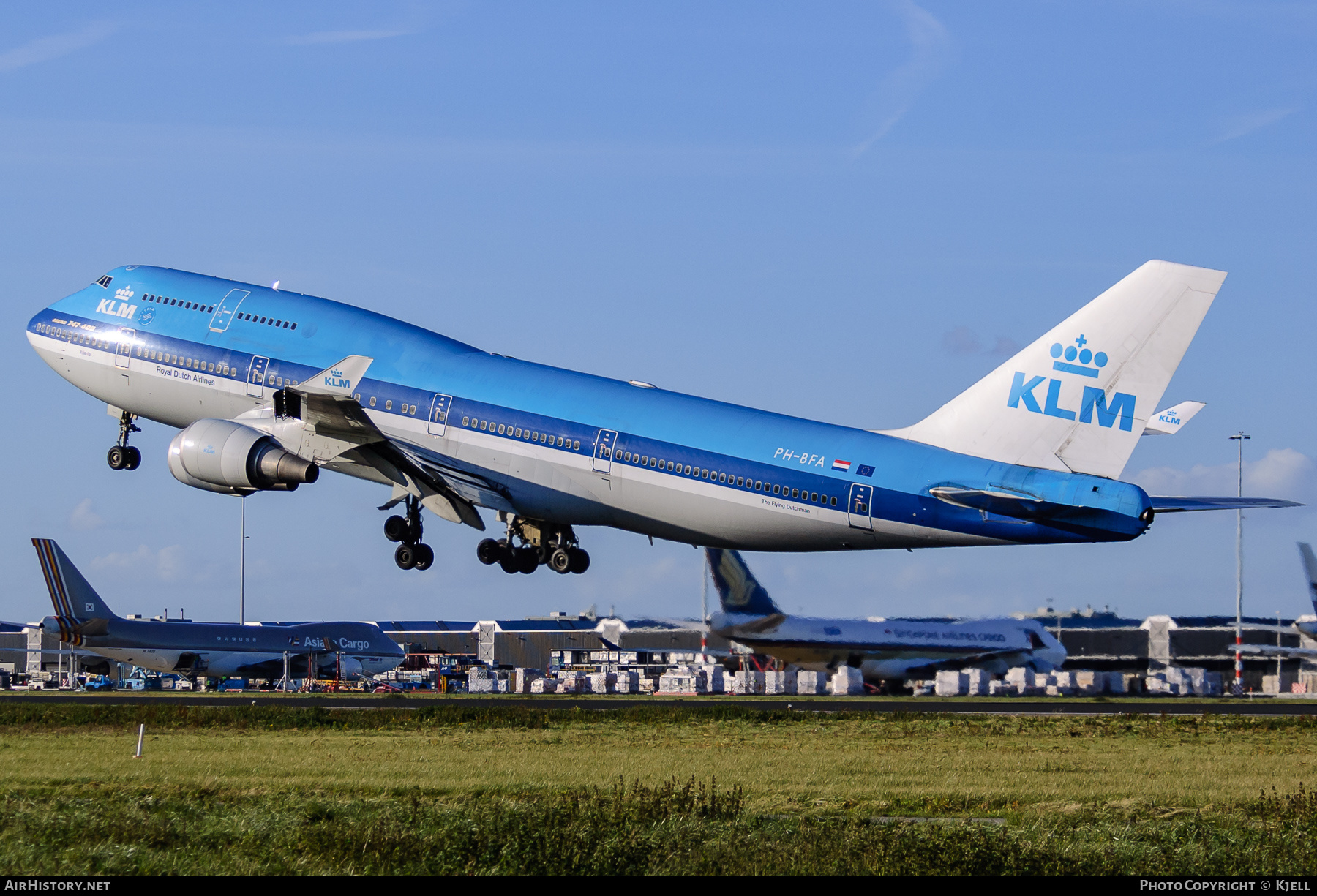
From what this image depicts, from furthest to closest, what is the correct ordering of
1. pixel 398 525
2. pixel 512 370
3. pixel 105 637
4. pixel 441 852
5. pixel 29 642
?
pixel 29 642
pixel 105 637
pixel 398 525
pixel 512 370
pixel 441 852

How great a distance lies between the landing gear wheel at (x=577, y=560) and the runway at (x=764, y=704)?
16.6 meters

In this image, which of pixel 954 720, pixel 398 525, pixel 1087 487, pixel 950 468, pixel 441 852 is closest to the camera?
pixel 441 852

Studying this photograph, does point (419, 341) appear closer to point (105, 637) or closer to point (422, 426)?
point (422, 426)

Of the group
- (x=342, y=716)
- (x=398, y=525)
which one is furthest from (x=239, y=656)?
(x=398, y=525)

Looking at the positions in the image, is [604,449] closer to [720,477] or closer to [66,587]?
[720,477]

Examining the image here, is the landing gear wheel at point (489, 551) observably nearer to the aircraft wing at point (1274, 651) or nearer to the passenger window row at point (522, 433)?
the passenger window row at point (522, 433)

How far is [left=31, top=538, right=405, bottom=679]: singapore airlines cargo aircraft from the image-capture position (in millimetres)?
92938

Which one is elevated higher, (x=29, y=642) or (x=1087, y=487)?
(x=1087, y=487)

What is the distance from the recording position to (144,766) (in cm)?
3691

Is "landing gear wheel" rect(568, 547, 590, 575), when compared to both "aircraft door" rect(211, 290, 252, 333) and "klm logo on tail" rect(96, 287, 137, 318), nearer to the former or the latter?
"aircraft door" rect(211, 290, 252, 333)

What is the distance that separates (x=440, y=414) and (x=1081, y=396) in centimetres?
1744

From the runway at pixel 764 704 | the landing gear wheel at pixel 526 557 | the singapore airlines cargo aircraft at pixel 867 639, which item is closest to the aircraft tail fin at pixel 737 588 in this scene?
the singapore airlines cargo aircraft at pixel 867 639

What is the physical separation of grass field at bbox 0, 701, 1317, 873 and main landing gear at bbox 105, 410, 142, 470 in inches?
341

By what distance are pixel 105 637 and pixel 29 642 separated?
2034 inches
